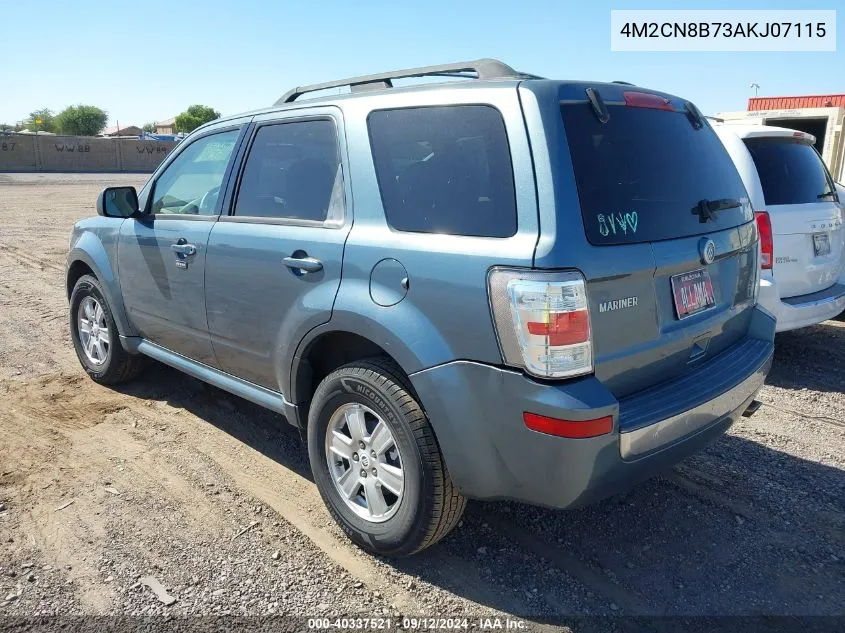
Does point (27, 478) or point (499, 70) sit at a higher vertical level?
point (499, 70)

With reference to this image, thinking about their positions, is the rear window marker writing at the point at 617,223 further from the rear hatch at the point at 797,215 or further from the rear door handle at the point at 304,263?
the rear hatch at the point at 797,215

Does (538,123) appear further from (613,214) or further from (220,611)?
(220,611)

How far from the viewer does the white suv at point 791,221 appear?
4973mm

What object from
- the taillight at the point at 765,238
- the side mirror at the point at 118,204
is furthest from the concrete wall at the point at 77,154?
the taillight at the point at 765,238

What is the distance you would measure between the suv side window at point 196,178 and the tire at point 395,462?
57.8 inches

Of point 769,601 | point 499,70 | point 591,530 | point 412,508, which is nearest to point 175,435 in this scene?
point 412,508

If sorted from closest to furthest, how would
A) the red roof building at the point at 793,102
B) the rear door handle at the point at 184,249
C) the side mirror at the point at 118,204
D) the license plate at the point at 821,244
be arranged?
the rear door handle at the point at 184,249 → the side mirror at the point at 118,204 → the license plate at the point at 821,244 → the red roof building at the point at 793,102

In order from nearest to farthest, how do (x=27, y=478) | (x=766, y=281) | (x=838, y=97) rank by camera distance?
1. (x=27, y=478)
2. (x=766, y=281)
3. (x=838, y=97)

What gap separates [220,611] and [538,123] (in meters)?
2.21

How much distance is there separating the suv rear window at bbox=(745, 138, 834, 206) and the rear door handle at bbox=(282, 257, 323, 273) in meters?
3.75

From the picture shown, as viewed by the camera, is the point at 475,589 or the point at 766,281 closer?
the point at 475,589

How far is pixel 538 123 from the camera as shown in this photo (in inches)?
94.9

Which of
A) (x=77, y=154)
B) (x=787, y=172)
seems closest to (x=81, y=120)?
(x=77, y=154)

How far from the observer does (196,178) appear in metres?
4.07
